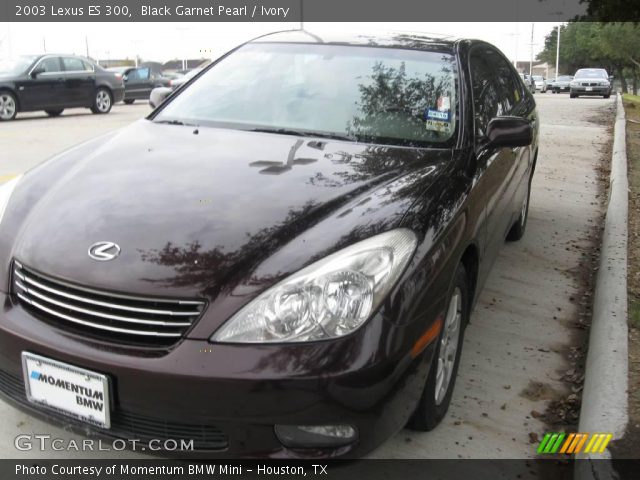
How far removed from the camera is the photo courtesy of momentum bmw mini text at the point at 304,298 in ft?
6.89

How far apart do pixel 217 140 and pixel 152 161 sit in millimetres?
368

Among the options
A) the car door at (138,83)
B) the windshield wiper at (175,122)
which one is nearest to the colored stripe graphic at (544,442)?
the windshield wiper at (175,122)

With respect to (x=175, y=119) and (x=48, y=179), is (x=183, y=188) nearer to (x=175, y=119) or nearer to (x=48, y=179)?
(x=48, y=179)

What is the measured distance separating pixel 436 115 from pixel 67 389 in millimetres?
2087

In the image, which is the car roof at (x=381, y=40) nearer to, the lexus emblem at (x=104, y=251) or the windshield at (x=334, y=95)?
the windshield at (x=334, y=95)

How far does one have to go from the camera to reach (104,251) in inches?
90.0

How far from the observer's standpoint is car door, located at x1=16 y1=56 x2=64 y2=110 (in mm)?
14797

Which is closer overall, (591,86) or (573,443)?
(573,443)

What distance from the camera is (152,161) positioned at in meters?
2.97

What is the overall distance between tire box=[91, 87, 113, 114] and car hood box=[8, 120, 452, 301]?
1442 cm

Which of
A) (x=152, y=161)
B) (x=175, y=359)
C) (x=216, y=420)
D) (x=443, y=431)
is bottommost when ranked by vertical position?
(x=443, y=431)

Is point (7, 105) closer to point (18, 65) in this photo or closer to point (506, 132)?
point (18, 65)

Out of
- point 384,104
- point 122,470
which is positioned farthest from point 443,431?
point 384,104

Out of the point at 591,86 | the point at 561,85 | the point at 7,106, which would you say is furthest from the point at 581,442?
the point at 561,85
